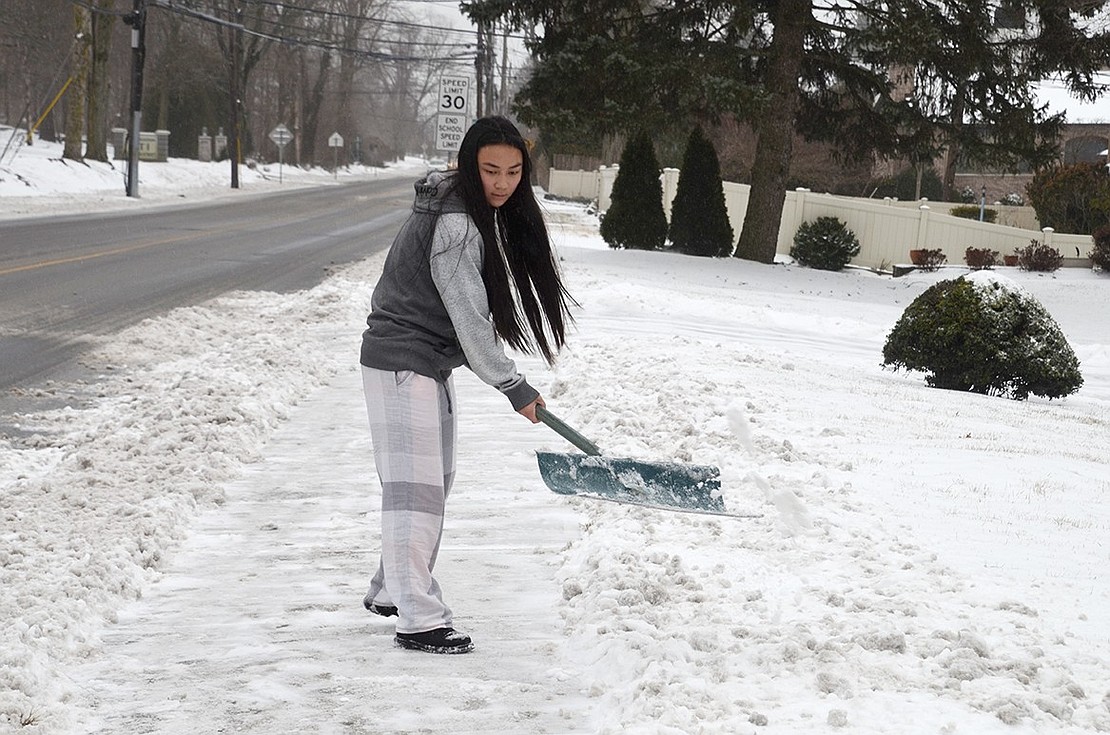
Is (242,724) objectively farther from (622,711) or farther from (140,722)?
(622,711)

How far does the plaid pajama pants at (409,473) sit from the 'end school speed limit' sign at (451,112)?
20.3 meters

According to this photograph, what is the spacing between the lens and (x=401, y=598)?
161 inches

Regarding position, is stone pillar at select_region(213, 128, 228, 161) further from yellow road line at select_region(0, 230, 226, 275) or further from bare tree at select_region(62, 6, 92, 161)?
yellow road line at select_region(0, 230, 226, 275)

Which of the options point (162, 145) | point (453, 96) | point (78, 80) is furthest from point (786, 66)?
point (162, 145)

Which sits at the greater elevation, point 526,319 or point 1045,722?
point 526,319

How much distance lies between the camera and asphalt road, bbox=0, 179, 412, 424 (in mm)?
10477

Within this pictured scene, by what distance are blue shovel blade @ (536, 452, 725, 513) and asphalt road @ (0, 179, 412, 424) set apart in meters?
4.68

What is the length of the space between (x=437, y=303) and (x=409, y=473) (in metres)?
0.56

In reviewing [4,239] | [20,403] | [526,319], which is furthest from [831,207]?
[526,319]

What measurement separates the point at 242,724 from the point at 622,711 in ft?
3.60

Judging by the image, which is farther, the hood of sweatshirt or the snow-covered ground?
the hood of sweatshirt

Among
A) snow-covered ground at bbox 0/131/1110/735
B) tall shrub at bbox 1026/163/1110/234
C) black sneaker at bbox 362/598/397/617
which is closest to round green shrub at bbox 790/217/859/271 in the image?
tall shrub at bbox 1026/163/1110/234

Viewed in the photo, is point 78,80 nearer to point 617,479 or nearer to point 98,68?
point 98,68

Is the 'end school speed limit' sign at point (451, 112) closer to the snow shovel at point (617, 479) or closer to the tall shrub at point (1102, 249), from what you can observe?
the tall shrub at point (1102, 249)
